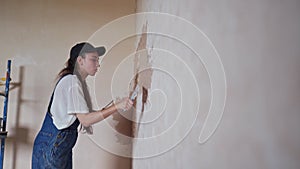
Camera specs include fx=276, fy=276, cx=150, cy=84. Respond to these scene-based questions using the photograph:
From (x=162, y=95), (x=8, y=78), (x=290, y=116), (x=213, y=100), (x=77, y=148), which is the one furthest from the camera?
(x=77, y=148)

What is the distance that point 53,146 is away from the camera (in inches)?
57.3

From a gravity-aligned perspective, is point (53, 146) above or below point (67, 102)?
below

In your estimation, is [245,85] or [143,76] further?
[143,76]

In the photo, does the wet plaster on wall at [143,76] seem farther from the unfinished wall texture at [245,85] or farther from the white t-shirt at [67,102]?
the unfinished wall texture at [245,85]

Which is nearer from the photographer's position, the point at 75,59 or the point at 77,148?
the point at 75,59

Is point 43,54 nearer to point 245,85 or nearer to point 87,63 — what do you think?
point 87,63

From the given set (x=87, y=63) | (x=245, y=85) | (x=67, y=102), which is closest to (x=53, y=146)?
(x=67, y=102)

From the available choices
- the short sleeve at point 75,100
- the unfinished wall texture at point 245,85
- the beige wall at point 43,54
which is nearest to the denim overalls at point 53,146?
the short sleeve at point 75,100

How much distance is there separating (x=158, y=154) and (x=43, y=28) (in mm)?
1674

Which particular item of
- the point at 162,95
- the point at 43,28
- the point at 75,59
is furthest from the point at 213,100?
the point at 43,28

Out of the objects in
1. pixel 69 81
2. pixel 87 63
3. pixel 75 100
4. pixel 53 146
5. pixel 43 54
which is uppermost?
pixel 43 54

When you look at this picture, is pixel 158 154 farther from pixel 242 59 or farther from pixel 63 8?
pixel 63 8

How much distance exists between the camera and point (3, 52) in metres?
2.11

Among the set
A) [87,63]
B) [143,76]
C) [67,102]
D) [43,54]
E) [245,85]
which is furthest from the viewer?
[43,54]
